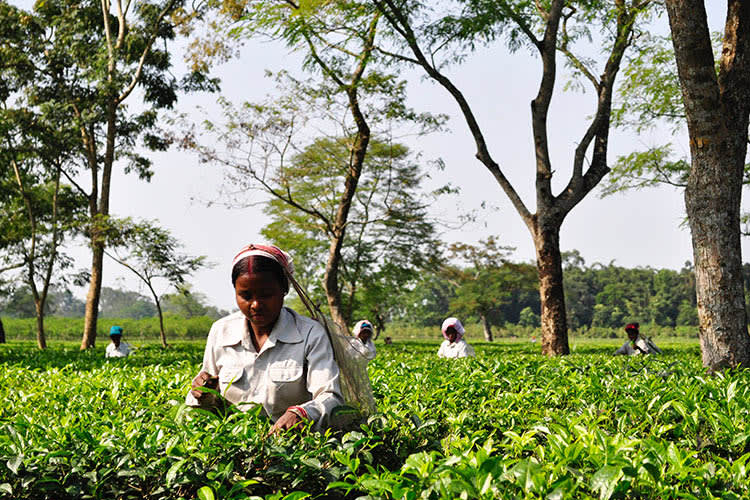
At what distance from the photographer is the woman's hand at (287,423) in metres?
2.20

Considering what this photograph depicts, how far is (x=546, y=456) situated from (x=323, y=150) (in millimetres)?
17929

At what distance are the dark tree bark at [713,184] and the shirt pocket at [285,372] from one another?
4.20 m

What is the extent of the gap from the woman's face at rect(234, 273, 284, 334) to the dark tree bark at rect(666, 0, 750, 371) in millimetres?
4292

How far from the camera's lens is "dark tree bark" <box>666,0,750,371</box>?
545 centimetres

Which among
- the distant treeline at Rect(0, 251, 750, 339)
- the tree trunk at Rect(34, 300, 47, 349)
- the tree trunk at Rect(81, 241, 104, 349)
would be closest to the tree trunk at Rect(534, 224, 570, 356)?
the tree trunk at Rect(81, 241, 104, 349)

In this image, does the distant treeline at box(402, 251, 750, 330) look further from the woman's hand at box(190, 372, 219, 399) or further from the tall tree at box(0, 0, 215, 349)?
the woman's hand at box(190, 372, 219, 399)

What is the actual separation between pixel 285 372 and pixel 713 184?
4.48 meters

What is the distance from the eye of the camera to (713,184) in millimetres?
5562

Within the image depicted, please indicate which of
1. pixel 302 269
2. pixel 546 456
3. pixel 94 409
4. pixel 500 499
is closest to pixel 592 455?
pixel 546 456

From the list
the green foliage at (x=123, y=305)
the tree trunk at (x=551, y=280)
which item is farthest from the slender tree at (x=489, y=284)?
the green foliage at (x=123, y=305)

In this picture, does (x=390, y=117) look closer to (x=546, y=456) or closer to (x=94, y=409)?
(x=94, y=409)

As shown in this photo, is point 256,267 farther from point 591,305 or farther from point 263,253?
point 591,305

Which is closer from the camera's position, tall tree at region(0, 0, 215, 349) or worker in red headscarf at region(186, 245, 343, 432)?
worker in red headscarf at region(186, 245, 343, 432)

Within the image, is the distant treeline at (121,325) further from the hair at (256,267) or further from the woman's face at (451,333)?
the hair at (256,267)
